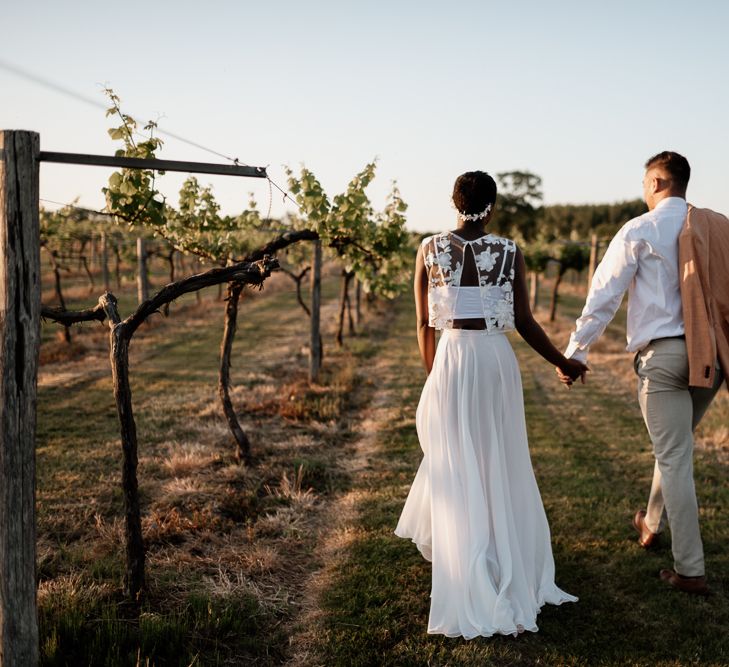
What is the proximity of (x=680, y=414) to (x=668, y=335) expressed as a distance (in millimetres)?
465

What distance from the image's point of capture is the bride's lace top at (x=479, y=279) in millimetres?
3318

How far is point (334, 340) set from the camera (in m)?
15.7

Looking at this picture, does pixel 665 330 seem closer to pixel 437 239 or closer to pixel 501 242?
pixel 501 242

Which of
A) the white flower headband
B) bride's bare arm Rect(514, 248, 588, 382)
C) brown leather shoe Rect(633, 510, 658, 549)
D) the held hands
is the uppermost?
the white flower headband

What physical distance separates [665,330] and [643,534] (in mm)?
1661

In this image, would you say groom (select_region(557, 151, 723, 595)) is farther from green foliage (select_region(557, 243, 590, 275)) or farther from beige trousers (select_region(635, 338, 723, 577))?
green foliage (select_region(557, 243, 590, 275))

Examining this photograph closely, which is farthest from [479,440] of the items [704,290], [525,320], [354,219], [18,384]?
[354,219]

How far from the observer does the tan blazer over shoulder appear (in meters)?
3.43

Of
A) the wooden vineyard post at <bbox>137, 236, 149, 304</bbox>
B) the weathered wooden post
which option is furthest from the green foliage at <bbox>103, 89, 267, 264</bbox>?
the wooden vineyard post at <bbox>137, 236, 149, 304</bbox>

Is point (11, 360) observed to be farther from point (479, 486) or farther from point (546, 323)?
point (546, 323)

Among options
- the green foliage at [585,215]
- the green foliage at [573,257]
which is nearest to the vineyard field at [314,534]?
the green foliage at [573,257]

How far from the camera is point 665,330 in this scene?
11.8 feet

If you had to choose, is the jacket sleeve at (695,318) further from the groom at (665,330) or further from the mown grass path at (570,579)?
the mown grass path at (570,579)

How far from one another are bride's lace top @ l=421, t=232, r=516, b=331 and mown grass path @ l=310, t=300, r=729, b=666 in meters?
1.68
